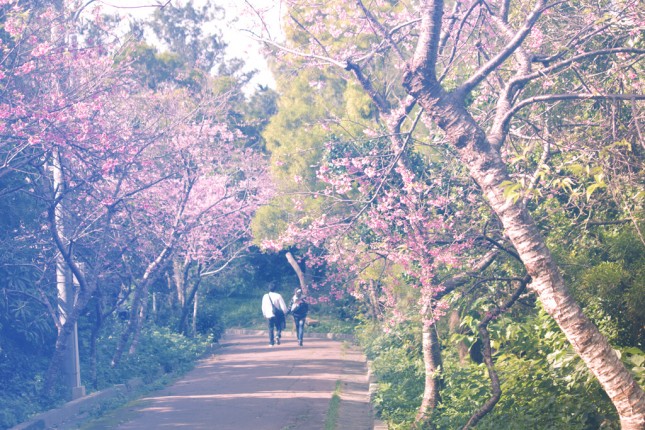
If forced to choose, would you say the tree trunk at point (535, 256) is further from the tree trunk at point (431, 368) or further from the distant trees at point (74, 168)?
the distant trees at point (74, 168)

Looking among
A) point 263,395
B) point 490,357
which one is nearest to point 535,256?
point 490,357

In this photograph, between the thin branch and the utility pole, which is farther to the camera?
the utility pole

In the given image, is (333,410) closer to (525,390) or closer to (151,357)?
(525,390)

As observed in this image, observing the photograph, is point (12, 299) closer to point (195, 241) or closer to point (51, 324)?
point (51, 324)

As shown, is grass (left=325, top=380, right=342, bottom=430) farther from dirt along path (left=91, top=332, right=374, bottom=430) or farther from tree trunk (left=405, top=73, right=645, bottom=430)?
tree trunk (left=405, top=73, right=645, bottom=430)

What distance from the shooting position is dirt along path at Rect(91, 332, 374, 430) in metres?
11.5

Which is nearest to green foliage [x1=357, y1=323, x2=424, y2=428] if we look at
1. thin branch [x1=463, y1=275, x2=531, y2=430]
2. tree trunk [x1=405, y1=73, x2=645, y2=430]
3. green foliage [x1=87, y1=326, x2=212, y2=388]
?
thin branch [x1=463, y1=275, x2=531, y2=430]

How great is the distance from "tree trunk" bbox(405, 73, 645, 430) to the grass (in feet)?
19.9

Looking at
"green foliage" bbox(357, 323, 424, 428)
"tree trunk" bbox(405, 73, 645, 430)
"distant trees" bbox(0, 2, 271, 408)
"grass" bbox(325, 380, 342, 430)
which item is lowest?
"grass" bbox(325, 380, 342, 430)

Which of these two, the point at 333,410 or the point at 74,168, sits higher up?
the point at 74,168

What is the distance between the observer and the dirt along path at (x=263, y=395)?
1154cm

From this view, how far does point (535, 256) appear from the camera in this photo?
5.58 m

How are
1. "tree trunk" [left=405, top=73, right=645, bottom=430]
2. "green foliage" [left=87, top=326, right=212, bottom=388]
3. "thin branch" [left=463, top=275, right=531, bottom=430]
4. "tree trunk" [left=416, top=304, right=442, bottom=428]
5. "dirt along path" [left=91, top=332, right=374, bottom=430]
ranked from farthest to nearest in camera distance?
"green foliage" [left=87, top=326, right=212, bottom=388] < "dirt along path" [left=91, top=332, right=374, bottom=430] < "tree trunk" [left=416, top=304, right=442, bottom=428] < "thin branch" [left=463, top=275, right=531, bottom=430] < "tree trunk" [left=405, top=73, right=645, bottom=430]

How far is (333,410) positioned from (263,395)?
213 cm
